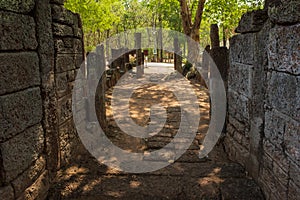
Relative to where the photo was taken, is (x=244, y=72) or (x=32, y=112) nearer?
(x=32, y=112)

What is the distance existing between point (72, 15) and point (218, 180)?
3076mm

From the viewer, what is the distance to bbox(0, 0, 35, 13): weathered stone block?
2.06 metres

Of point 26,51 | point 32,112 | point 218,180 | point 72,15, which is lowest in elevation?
point 218,180

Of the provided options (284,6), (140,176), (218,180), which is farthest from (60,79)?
(284,6)

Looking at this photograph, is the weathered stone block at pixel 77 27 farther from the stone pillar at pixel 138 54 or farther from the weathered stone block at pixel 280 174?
the stone pillar at pixel 138 54

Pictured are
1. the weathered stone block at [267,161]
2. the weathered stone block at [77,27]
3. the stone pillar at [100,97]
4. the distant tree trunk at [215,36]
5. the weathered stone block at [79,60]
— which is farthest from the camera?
the distant tree trunk at [215,36]

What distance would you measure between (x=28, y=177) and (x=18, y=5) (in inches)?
62.8

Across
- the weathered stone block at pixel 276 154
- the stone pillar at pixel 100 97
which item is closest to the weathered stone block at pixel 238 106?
the weathered stone block at pixel 276 154

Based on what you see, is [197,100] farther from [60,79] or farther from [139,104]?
[60,79]

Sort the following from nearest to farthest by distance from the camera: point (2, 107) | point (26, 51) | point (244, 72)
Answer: point (2, 107)
point (26, 51)
point (244, 72)

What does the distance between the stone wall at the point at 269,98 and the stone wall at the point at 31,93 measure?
2358 mm

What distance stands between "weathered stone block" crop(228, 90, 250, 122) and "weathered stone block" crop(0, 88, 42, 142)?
2.51 metres

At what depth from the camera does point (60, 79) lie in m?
3.41

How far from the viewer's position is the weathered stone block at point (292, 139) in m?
2.04
